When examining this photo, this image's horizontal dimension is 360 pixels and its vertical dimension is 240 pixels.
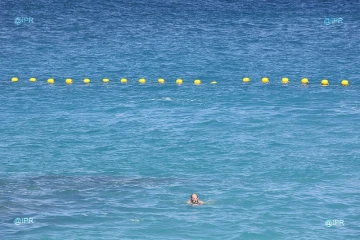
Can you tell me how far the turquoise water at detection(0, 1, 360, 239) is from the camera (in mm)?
28609

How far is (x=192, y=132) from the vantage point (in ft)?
122

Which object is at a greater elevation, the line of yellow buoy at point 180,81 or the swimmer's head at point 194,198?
the line of yellow buoy at point 180,81

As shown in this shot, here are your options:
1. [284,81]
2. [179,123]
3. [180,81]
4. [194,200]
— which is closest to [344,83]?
[284,81]

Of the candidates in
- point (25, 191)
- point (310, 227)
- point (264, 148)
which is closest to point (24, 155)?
point (25, 191)

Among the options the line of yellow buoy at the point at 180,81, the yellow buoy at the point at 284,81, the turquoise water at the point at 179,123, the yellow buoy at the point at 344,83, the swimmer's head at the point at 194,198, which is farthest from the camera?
the yellow buoy at the point at 284,81

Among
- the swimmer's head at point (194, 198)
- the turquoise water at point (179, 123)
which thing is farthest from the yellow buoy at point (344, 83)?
the swimmer's head at point (194, 198)

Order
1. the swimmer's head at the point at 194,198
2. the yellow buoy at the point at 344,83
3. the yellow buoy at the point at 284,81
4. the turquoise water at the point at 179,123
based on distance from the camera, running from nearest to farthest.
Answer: the turquoise water at the point at 179,123 < the swimmer's head at the point at 194,198 < the yellow buoy at the point at 344,83 < the yellow buoy at the point at 284,81

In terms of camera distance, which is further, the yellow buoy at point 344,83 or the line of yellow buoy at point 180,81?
the line of yellow buoy at point 180,81

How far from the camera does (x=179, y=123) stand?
38469mm

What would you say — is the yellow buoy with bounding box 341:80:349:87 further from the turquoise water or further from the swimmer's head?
the swimmer's head

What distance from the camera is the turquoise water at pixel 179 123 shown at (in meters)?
28.6

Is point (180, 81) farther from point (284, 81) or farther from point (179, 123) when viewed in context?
point (179, 123)

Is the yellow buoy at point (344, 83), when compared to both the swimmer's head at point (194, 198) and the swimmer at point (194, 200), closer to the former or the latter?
the swimmer at point (194, 200)

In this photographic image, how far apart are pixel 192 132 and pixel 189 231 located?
10263 mm
